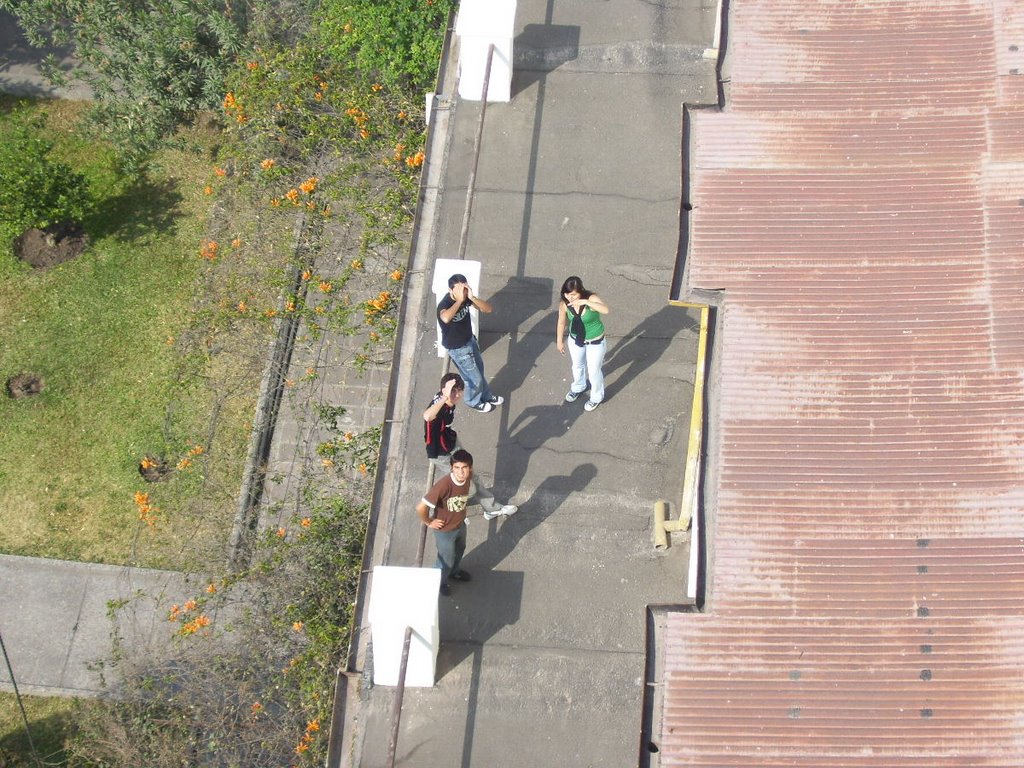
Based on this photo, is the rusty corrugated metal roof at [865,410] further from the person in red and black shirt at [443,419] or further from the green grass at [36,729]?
the green grass at [36,729]

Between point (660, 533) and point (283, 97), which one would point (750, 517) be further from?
point (283, 97)

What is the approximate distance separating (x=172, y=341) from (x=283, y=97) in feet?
11.4

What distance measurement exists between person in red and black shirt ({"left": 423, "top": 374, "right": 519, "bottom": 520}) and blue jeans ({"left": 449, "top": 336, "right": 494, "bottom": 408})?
0.31 m

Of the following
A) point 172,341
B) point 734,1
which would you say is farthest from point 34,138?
point 734,1

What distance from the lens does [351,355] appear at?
12109 millimetres

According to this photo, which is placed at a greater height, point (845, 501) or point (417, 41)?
point (417, 41)

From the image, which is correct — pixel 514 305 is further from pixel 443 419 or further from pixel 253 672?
pixel 253 672

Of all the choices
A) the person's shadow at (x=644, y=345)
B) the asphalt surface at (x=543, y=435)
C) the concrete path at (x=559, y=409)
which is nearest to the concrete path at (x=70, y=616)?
the asphalt surface at (x=543, y=435)

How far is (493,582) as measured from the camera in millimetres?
8289

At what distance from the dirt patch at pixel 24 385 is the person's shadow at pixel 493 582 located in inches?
283

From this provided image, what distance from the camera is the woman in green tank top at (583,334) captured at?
809 centimetres

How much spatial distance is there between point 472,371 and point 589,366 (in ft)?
3.35

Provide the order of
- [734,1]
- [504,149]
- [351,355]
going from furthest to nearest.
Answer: [351,355], [504,149], [734,1]

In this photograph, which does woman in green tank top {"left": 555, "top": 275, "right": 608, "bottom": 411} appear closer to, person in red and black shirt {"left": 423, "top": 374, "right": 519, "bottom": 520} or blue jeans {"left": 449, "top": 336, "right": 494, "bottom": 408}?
blue jeans {"left": 449, "top": 336, "right": 494, "bottom": 408}
